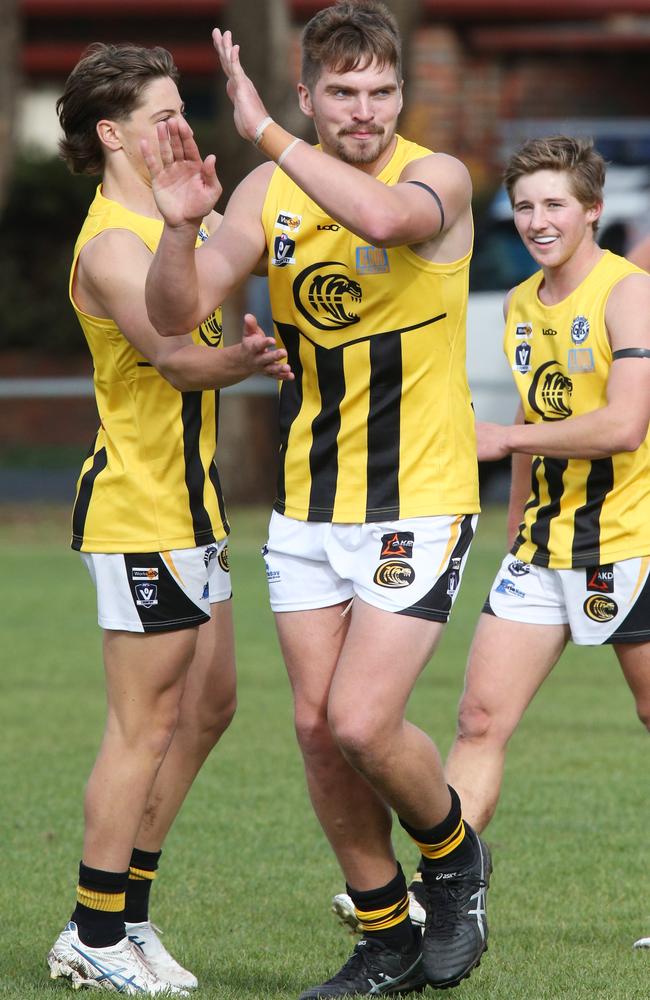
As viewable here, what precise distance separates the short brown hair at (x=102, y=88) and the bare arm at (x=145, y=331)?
337 millimetres

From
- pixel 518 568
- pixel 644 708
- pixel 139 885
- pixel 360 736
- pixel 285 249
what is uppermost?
pixel 285 249

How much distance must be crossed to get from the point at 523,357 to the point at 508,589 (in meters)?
0.75

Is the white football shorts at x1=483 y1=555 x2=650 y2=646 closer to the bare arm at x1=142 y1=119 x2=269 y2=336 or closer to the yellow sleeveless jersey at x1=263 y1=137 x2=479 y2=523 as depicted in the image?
the yellow sleeveless jersey at x1=263 y1=137 x2=479 y2=523

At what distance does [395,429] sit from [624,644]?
1.24 metres

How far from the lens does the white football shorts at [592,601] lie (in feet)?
16.4

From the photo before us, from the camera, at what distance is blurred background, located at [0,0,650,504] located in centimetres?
2078

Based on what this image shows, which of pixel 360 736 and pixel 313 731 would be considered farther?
pixel 313 731

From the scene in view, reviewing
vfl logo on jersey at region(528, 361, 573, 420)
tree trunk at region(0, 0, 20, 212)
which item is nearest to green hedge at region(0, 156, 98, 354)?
tree trunk at region(0, 0, 20, 212)

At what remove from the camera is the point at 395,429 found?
170 inches

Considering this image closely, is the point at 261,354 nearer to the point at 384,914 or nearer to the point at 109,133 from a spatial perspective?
the point at 109,133

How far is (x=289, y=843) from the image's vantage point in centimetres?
610

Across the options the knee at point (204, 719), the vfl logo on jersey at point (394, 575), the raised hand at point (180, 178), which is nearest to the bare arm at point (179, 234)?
the raised hand at point (180, 178)

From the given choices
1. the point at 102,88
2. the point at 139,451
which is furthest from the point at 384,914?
the point at 102,88

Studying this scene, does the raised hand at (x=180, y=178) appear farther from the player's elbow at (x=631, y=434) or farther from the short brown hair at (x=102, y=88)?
the player's elbow at (x=631, y=434)
